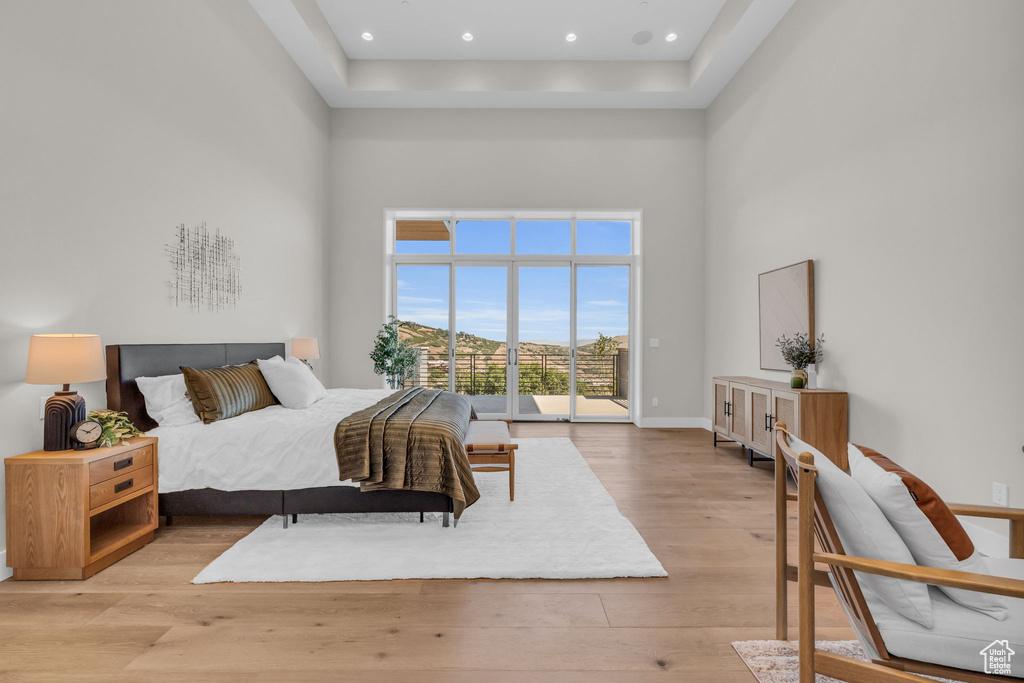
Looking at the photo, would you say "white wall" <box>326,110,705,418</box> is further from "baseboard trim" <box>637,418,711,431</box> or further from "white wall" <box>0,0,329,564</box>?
"white wall" <box>0,0,329,564</box>

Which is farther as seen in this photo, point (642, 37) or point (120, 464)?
point (642, 37)

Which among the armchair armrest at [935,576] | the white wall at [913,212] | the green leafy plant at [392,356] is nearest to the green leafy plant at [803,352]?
the white wall at [913,212]

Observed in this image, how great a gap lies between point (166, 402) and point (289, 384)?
0.89 m

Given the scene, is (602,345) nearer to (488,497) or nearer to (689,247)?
(689,247)

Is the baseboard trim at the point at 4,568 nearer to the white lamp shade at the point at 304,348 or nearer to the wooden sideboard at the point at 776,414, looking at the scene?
the white lamp shade at the point at 304,348

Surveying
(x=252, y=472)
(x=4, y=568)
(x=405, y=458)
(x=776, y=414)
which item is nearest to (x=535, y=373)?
(x=776, y=414)

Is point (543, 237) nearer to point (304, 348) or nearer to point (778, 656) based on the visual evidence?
point (304, 348)

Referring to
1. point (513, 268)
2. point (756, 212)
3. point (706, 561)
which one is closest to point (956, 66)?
point (756, 212)

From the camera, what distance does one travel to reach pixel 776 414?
4.11m

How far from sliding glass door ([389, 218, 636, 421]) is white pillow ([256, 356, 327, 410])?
279 cm

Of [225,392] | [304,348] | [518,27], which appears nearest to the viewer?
[225,392]

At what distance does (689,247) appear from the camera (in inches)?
257

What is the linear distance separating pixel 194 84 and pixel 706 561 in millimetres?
4671

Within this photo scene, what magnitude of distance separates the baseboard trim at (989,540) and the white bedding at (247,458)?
3499 mm
